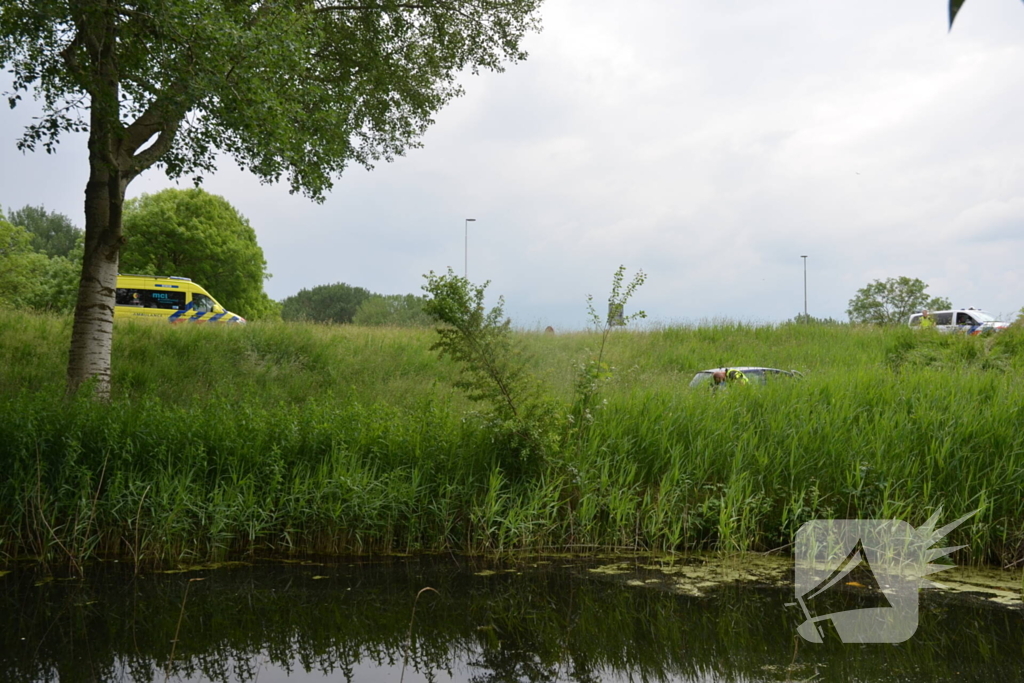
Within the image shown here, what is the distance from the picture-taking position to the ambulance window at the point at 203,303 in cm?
2700

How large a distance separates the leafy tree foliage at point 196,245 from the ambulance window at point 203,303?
37.2 ft

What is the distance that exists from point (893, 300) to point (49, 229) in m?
72.9

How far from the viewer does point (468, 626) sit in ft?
19.6

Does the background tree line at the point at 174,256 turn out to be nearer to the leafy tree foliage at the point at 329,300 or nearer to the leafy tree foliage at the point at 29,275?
the leafy tree foliage at the point at 29,275

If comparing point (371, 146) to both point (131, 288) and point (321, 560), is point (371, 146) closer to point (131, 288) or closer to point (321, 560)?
point (321, 560)

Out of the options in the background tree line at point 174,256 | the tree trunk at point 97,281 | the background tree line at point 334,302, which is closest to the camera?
the tree trunk at point 97,281

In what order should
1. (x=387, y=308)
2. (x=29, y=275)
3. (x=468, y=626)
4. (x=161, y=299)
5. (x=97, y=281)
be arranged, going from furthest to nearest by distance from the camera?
(x=387, y=308) → (x=29, y=275) → (x=161, y=299) → (x=97, y=281) → (x=468, y=626)

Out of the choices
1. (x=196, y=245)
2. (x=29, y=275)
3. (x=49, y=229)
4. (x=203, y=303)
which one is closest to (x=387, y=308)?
(x=196, y=245)

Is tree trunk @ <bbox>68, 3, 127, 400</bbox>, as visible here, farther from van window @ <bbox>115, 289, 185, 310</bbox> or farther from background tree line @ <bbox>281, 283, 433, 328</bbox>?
background tree line @ <bbox>281, 283, 433, 328</bbox>

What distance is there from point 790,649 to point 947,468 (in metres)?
3.96
